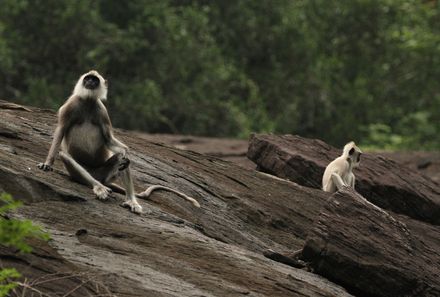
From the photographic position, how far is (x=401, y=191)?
18.0 metres

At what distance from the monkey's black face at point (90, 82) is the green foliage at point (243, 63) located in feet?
79.9

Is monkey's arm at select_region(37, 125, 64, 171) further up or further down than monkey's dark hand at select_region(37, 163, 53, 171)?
further up

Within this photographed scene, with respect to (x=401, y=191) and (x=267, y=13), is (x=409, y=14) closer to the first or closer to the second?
(x=267, y=13)

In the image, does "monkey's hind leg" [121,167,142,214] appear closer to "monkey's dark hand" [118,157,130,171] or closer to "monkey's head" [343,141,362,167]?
"monkey's dark hand" [118,157,130,171]

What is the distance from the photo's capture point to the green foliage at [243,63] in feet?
128

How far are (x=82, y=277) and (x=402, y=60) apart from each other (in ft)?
117

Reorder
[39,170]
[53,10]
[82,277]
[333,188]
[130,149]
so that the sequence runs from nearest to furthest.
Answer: [82,277]
[39,170]
[130,149]
[333,188]
[53,10]

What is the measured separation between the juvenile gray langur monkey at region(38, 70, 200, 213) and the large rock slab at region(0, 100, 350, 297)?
228 millimetres

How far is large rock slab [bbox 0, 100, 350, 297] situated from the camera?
36.7 ft

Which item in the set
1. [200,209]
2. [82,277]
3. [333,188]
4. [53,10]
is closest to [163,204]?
[200,209]

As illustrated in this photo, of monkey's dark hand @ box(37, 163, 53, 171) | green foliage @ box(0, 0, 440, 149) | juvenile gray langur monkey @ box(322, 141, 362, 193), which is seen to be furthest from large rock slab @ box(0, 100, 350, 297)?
green foliage @ box(0, 0, 440, 149)

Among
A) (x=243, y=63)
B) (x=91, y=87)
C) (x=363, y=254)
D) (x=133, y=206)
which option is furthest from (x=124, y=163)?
(x=243, y=63)

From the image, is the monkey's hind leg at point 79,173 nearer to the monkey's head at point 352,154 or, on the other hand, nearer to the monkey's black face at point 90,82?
the monkey's black face at point 90,82

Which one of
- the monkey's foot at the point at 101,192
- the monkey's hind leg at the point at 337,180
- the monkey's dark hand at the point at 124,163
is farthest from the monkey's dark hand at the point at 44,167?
the monkey's hind leg at the point at 337,180
